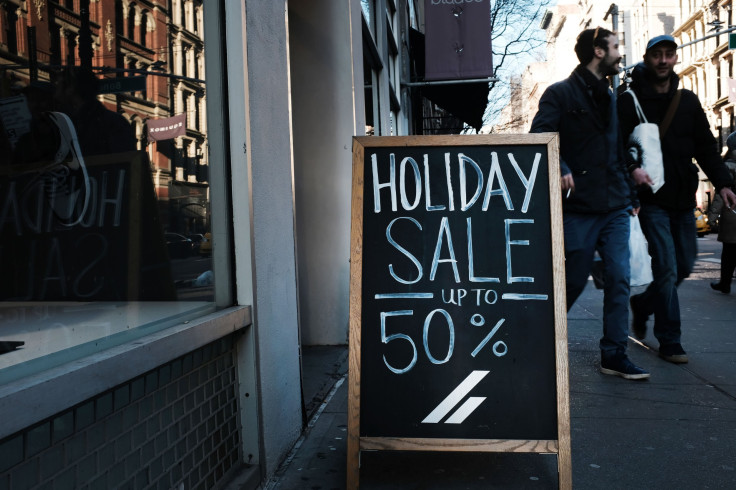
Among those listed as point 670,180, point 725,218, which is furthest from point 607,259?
point 725,218

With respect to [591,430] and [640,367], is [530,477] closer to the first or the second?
[591,430]

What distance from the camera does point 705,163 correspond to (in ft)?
16.2

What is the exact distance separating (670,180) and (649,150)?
25cm

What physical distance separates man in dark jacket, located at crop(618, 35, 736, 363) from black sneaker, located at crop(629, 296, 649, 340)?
38 centimetres

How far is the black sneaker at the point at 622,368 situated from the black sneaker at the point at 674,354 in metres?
0.41

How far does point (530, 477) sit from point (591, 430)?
684 millimetres

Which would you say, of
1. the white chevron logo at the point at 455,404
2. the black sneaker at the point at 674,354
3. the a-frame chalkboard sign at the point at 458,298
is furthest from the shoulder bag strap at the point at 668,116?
the white chevron logo at the point at 455,404


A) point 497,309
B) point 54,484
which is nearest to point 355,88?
point 497,309

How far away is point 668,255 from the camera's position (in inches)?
185

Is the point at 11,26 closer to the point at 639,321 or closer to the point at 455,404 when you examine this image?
the point at 455,404

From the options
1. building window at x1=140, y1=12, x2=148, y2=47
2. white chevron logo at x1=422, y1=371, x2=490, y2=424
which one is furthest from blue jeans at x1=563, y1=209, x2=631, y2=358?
building window at x1=140, y1=12, x2=148, y2=47

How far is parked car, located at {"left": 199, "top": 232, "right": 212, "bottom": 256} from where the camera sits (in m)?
2.71

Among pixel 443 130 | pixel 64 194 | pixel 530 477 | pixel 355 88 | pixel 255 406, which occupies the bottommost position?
pixel 530 477

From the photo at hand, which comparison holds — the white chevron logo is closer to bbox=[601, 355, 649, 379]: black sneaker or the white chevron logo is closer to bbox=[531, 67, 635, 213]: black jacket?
bbox=[531, 67, 635, 213]: black jacket
